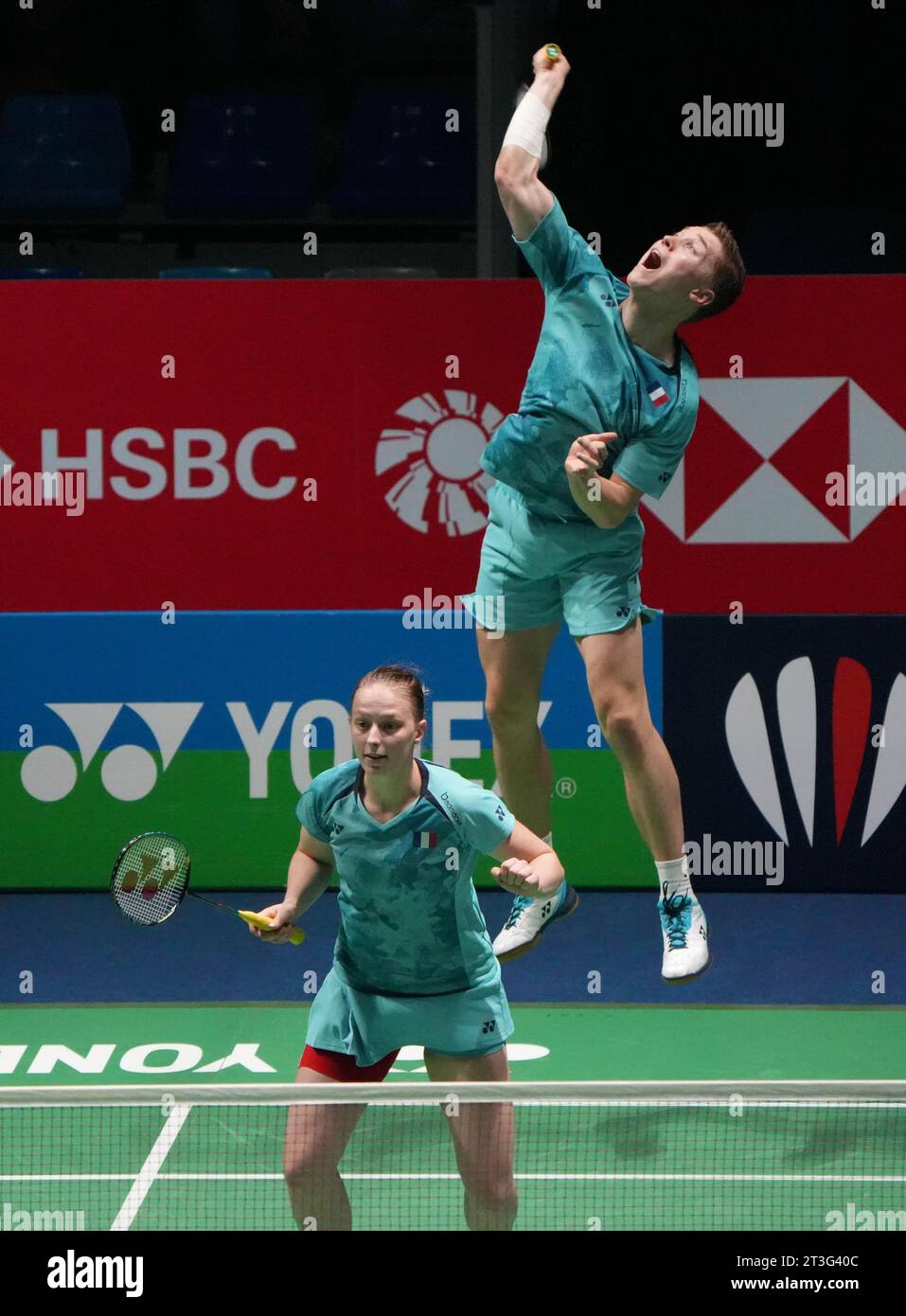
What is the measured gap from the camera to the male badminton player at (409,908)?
534cm

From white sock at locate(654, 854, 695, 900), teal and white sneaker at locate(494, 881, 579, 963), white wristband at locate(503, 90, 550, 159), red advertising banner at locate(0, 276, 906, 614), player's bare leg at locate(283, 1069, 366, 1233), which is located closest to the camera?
player's bare leg at locate(283, 1069, 366, 1233)

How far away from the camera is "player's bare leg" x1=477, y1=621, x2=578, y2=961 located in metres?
6.59

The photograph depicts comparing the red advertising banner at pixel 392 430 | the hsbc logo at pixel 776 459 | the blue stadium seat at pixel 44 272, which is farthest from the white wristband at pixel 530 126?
the blue stadium seat at pixel 44 272

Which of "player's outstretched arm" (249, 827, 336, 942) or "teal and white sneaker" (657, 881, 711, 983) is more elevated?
"player's outstretched arm" (249, 827, 336, 942)

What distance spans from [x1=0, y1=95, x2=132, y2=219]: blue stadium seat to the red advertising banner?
2.15 metres

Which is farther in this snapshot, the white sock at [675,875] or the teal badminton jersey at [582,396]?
the white sock at [675,875]

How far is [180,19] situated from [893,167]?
474 cm

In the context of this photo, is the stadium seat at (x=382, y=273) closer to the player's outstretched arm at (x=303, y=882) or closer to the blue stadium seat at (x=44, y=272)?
the blue stadium seat at (x=44, y=272)

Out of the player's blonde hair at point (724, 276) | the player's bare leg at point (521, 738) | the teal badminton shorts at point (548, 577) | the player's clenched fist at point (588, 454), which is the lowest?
the player's bare leg at point (521, 738)

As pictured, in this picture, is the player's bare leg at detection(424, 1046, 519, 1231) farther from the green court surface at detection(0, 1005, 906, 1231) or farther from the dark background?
the dark background

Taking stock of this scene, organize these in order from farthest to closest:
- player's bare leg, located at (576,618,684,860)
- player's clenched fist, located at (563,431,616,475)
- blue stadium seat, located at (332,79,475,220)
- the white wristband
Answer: blue stadium seat, located at (332,79,475,220) < player's bare leg, located at (576,618,684,860) < the white wristband < player's clenched fist, located at (563,431,616,475)

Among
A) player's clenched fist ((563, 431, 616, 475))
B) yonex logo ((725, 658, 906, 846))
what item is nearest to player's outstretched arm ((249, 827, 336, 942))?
player's clenched fist ((563, 431, 616, 475))

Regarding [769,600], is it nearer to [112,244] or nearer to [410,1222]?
[112,244]

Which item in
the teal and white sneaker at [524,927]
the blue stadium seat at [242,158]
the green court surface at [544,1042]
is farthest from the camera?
the blue stadium seat at [242,158]
